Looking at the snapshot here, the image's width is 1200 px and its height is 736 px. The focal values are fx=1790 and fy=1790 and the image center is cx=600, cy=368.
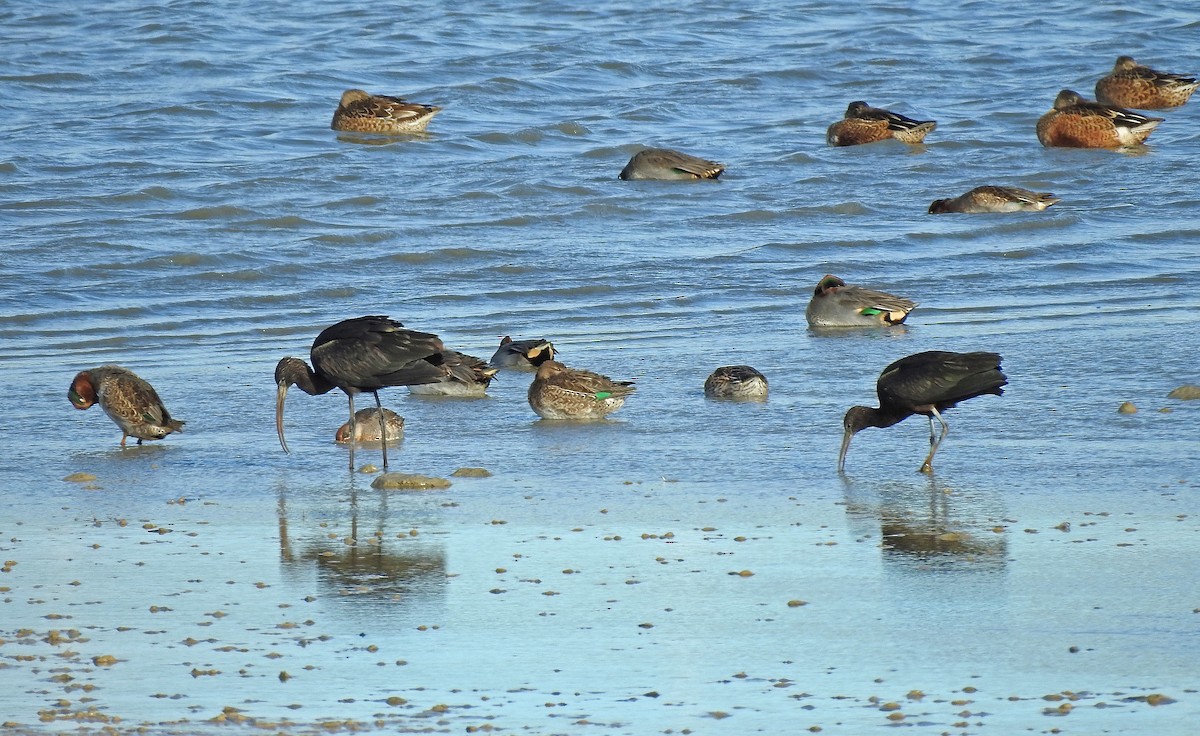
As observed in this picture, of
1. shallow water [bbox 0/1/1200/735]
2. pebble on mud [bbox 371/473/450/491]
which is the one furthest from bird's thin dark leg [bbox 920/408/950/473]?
pebble on mud [bbox 371/473/450/491]

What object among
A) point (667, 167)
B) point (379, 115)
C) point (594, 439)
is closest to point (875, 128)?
point (667, 167)

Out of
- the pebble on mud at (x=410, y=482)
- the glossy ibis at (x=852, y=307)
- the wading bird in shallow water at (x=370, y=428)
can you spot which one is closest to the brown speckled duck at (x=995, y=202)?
the glossy ibis at (x=852, y=307)

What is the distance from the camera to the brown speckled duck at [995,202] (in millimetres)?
17250

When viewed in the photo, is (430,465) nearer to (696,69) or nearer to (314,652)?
(314,652)

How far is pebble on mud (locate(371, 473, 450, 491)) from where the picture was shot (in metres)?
8.04

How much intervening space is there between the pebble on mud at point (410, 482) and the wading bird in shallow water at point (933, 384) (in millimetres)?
1840

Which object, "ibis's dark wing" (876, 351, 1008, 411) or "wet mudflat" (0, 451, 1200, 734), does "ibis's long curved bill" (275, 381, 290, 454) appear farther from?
"ibis's dark wing" (876, 351, 1008, 411)

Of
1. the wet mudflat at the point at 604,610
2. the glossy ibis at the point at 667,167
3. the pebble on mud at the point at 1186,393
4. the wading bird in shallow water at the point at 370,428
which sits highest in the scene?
the wet mudflat at the point at 604,610

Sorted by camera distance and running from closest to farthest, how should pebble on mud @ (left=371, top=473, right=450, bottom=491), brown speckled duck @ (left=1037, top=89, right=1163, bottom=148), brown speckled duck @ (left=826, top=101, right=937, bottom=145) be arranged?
pebble on mud @ (left=371, top=473, right=450, bottom=491) → brown speckled duck @ (left=1037, top=89, right=1163, bottom=148) → brown speckled duck @ (left=826, top=101, right=937, bottom=145)

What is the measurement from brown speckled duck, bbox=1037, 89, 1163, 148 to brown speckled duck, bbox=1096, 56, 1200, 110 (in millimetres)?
2814

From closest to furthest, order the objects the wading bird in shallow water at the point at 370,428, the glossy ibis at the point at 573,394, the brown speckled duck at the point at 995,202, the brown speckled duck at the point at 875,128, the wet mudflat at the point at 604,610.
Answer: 1. the wet mudflat at the point at 604,610
2. the wading bird in shallow water at the point at 370,428
3. the glossy ibis at the point at 573,394
4. the brown speckled duck at the point at 995,202
5. the brown speckled duck at the point at 875,128

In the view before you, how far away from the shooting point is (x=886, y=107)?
81.7ft

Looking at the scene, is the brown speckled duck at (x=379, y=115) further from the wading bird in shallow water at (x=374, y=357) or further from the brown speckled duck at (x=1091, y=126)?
the wading bird in shallow water at (x=374, y=357)

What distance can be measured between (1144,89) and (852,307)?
13.6m
